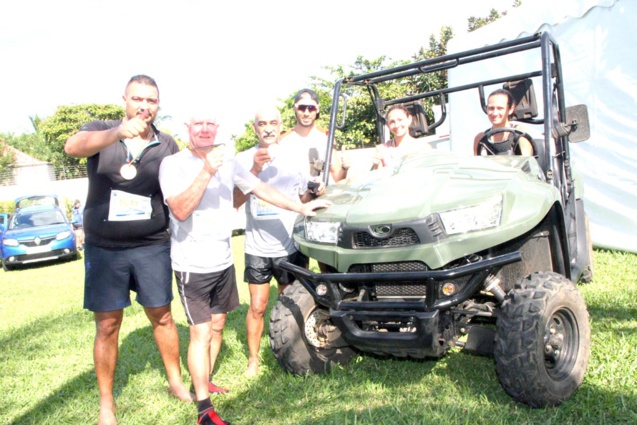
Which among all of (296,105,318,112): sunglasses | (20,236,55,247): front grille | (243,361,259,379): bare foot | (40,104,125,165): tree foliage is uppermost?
(40,104,125,165): tree foliage

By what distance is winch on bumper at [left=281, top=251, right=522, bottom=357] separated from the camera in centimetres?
273

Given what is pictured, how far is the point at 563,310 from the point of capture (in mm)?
3008

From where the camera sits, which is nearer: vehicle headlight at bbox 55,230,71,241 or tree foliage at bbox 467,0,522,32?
vehicle headlight at bbox 55,230,71,241

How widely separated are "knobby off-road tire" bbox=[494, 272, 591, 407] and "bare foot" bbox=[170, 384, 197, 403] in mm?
2031

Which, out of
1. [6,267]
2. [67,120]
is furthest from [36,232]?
[67,120]

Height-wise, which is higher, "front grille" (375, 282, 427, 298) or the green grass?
"front grille" (375, 282, 427, 298)

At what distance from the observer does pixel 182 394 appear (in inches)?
148

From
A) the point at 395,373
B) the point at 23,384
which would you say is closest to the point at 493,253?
the point at 395,373

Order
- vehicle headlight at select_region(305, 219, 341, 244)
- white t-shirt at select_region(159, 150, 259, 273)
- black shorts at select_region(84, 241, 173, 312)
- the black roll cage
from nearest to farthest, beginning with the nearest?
vehicle headlight at select_region(305, 219, 341, 244), white t-shirt at select_region(159, 150, 259, 273), black shorts at select_region(84, 241, 173, 312), the black roll cage

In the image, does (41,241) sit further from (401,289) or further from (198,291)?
(401,289)

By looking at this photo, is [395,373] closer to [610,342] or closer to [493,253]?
[493,253]

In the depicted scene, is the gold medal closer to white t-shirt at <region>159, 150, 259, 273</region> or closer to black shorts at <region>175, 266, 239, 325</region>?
white t-shirt at <region>159, 150, 259, 273</region>

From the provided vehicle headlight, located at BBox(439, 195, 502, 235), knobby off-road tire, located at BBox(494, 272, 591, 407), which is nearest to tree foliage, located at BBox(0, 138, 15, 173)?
vehicle headlight, located at BBox(439, 195, 502, 235)

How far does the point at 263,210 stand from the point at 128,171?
1.09 meters
